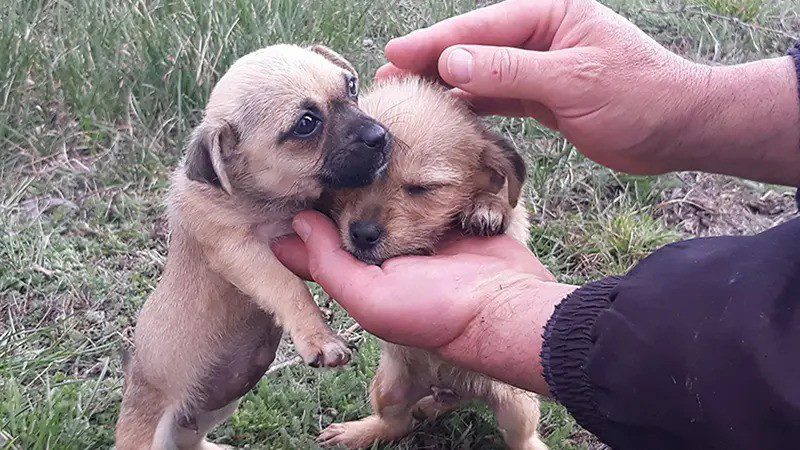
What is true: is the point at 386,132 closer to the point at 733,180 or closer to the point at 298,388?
the point at 298,388

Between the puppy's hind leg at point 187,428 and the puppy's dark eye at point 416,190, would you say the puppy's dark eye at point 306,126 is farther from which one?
the puppy's hind leg at point 187,428

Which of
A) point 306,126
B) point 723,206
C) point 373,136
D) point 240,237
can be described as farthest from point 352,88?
point 723,206

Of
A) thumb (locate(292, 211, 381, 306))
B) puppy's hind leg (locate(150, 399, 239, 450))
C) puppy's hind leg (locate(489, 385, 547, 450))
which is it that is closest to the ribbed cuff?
thumb (locate(292, 211, 381, 306))

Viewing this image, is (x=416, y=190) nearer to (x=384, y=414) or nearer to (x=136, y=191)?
(x=384, y=414)

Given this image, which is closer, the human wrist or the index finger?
the human wrist

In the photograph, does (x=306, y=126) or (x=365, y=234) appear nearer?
(x=365, y=234)

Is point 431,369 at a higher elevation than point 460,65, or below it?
below

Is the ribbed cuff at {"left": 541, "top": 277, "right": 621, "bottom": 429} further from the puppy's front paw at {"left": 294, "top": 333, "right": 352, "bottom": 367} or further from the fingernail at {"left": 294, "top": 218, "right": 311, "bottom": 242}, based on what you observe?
the fingernail at {"left": 294, "top": 218, "right": 311, "bottom": 242}
